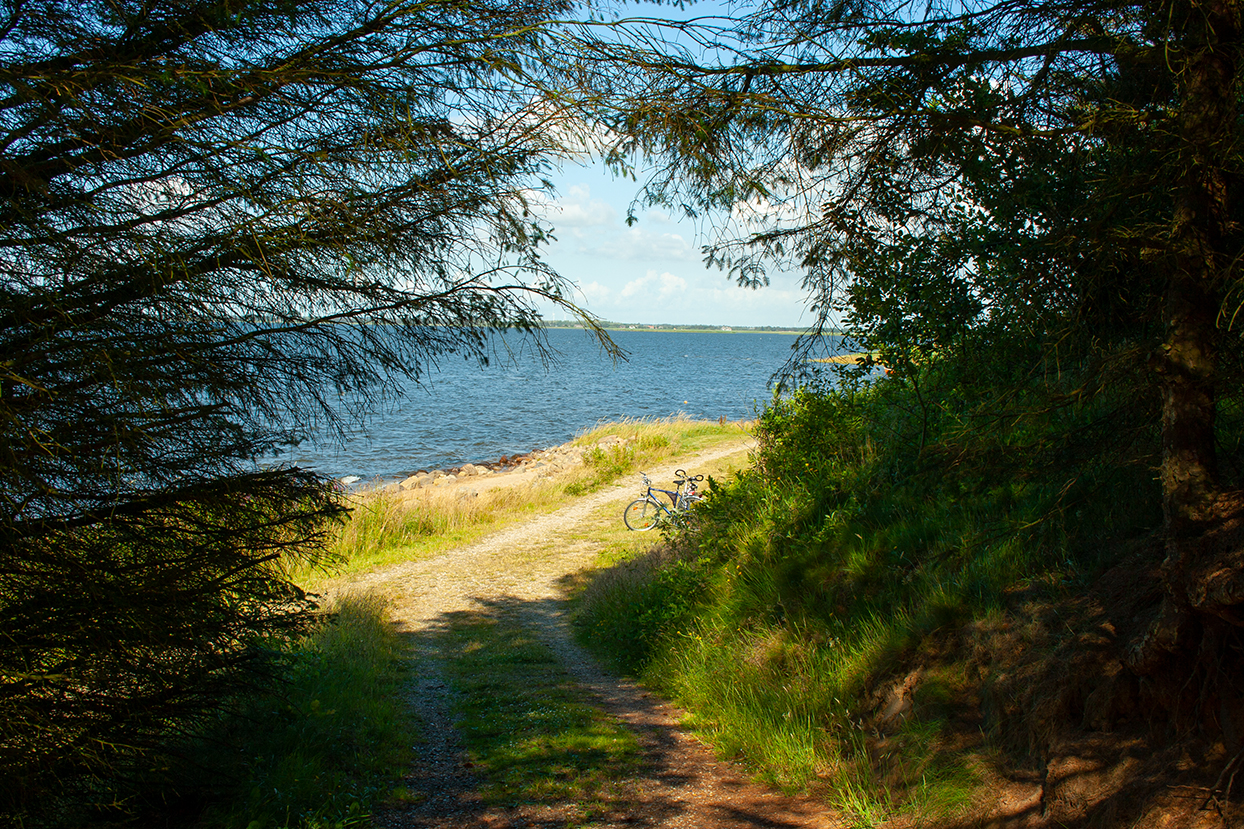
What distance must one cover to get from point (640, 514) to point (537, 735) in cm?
893

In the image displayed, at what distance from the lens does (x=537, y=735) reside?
5281mm

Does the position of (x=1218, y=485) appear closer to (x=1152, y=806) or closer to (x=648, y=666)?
(x=1152, y=806)

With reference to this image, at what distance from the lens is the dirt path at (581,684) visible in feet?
13.3

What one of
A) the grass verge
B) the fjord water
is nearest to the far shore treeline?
the fjord water

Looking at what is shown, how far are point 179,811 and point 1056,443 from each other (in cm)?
536

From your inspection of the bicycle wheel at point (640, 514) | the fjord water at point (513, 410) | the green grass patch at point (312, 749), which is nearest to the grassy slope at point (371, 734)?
the green grass patch at point (312, 749)

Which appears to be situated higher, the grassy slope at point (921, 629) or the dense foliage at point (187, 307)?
the dense foliage at point (187, 307)

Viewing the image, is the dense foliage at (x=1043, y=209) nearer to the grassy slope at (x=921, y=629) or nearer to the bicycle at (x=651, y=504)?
the grassy slope at (x=921, y=629)

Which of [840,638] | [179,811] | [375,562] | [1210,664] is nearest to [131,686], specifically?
[179,811]

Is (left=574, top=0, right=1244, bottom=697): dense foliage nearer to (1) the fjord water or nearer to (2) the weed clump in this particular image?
(2) the weed clump

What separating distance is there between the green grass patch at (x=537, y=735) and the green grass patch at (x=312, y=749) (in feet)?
1.96

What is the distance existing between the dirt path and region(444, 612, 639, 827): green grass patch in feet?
0.46

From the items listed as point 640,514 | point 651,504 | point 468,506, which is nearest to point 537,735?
point 651,504

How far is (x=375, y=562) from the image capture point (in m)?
12.2
